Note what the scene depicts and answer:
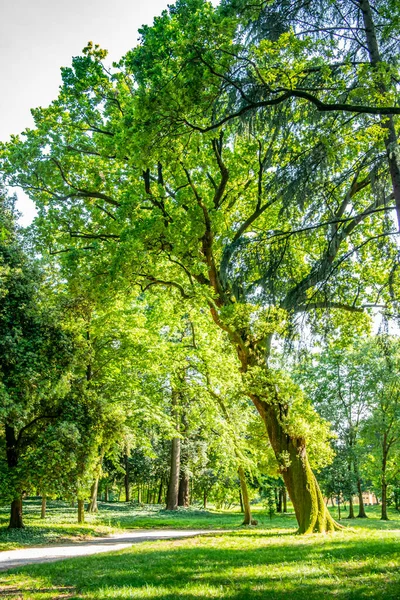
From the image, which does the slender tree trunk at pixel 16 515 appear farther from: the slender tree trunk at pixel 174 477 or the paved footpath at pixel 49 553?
the slender tree trunk at pixel 174 477

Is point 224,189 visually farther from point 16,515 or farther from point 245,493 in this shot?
point 245,493

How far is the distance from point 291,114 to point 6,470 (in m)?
12.4

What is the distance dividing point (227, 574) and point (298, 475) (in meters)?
5.91

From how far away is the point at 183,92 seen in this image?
6539mm

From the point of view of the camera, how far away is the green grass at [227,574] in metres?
5.22

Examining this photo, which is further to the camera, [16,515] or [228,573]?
[16,515]

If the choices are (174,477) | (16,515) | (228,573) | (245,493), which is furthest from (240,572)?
(174,477)

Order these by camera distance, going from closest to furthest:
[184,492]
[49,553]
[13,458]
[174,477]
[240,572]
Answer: [240,572] < [49,553] < [13,458] < [174,477] < [184,492]

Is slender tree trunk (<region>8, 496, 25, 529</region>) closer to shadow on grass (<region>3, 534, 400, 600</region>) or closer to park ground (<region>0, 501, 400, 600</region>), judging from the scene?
park ground (<region>0, 501, 400, 600</region>)

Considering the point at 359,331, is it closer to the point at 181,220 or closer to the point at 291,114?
the point at 181,220

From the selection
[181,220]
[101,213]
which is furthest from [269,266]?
[101,213]

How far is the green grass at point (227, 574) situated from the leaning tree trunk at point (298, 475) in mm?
2134

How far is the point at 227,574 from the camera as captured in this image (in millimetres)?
6418

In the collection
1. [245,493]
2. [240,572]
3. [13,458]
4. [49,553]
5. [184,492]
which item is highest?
[13,458]
